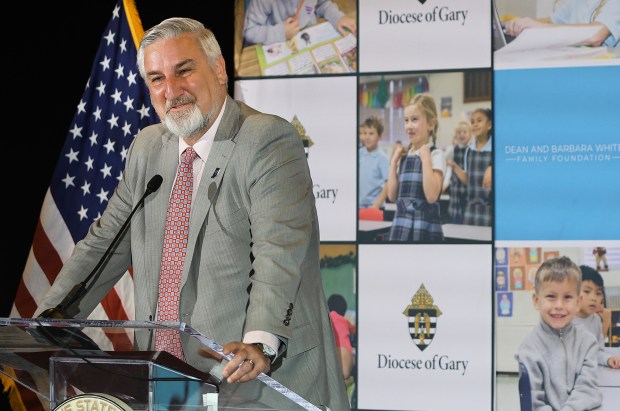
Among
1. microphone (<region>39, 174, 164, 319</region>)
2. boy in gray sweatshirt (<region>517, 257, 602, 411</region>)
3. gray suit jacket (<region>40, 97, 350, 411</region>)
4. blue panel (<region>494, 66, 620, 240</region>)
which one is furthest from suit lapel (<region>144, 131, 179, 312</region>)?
boy in gray sweatshirt (<region>517, 257, 602, 411</region>)

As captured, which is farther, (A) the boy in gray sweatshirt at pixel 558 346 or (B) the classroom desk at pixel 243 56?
(B) the classroom desk at pixel 243 56

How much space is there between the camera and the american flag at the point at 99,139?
4473mm

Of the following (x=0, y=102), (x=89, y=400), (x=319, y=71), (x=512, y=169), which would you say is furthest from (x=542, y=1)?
(x=89, y=400)

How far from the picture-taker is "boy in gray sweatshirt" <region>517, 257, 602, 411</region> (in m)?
4.25

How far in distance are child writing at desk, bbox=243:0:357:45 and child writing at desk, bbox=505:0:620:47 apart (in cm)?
79

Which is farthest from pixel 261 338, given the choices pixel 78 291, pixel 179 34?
pixel 179 34

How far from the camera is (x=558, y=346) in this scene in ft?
14.1

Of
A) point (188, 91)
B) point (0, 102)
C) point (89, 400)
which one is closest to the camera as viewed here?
point (89, 400)

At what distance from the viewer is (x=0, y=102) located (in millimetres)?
4531

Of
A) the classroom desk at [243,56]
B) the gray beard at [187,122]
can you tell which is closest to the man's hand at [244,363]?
the gray beard at [187,122]

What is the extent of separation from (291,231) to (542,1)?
8.41ft

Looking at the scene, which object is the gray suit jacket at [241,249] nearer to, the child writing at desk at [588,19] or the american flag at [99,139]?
the american flag at [99,139]

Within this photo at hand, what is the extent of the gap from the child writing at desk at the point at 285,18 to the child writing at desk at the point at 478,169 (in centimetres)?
77

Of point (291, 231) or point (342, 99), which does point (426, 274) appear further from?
point (291, 231)
